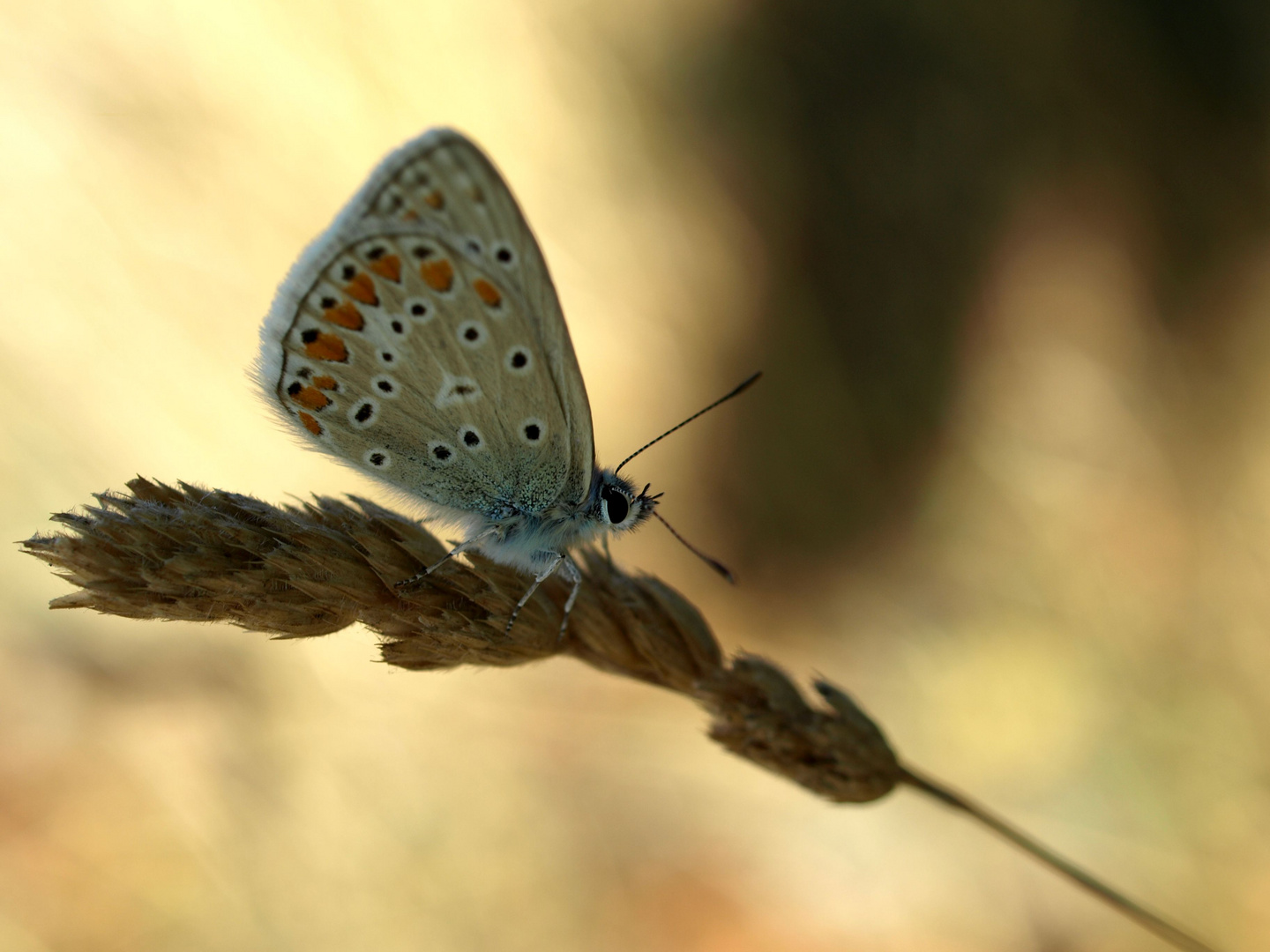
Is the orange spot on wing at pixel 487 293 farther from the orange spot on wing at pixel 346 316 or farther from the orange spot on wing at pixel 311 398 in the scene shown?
the orange spot on wing at pixel 311 398

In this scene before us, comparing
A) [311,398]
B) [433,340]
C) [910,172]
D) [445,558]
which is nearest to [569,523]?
[445,558]

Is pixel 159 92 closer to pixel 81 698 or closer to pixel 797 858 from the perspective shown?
pixel 81 698

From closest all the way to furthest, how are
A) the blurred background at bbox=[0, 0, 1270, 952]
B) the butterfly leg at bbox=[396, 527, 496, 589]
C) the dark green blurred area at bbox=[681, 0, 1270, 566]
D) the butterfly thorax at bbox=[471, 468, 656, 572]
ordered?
the butterfly leg at bbox=[396, 527, 496, 589]
the butterfly thorax at bbox=[471, 468, 656, 572]
the blurred background at bbox=[0, 0, 1270, 952]
the dark green blurred area at bbox=[681, 0, 1270, 566]

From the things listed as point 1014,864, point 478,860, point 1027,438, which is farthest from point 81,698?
Answer: point 1027,438

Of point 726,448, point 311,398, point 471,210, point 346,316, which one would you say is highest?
point 726,448

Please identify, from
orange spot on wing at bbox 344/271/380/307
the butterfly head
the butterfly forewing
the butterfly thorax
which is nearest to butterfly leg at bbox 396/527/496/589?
the butterfly thorax

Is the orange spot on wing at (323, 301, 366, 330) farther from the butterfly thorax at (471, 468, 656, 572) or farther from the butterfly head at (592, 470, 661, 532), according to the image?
the butterfly head at (592, 470, 661, 532)

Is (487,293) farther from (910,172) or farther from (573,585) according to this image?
(910,172)
